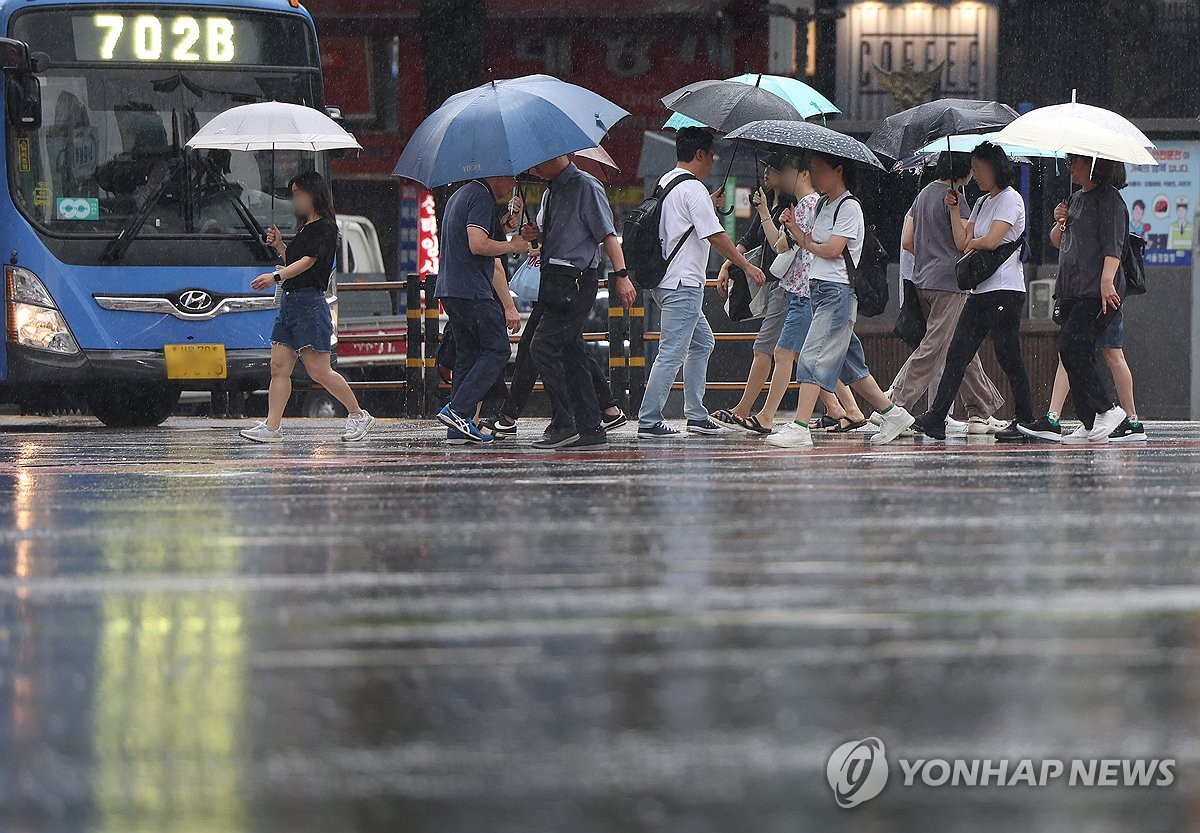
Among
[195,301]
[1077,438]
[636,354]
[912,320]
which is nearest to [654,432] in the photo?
[912,320]

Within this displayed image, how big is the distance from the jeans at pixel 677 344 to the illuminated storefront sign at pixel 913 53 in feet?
44.1

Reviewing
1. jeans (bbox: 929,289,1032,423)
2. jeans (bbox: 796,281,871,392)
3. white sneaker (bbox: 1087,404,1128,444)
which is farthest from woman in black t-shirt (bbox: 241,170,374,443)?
white sneaker (bbox: 1087,404,1128,444)

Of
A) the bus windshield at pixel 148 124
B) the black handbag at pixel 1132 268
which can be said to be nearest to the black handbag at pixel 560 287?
the black handbag at pixel 1132 268

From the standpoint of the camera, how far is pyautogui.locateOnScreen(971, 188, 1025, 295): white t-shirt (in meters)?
12.1

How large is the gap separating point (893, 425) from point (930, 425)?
23 centimetres

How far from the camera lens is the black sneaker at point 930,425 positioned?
1258 centimetres

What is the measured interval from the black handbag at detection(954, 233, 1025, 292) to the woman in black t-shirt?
387 cm

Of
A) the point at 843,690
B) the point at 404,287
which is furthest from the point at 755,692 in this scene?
the point at 404,287

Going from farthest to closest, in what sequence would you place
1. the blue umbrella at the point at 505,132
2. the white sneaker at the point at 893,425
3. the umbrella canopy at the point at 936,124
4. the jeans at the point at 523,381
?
the umbrella canopy at the point at 936,124
the jeans at the point at 523,381
the white sneaker at the point at 893,425
the blue umbrella at the point at 505,132

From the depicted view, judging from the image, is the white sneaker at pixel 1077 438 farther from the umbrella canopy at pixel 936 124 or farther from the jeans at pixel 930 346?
the umbrella canopy at pixel 936 124

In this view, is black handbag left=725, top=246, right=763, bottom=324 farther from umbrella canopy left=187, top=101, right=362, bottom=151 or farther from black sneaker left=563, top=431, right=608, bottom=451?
umbrella canopy left=187, top=101, right=362, bottom=151

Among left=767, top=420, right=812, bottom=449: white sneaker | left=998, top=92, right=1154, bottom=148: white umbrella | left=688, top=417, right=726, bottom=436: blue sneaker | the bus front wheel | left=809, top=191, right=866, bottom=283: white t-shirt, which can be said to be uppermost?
left=998, top=92, right=1154, bottom=148: white umbrella

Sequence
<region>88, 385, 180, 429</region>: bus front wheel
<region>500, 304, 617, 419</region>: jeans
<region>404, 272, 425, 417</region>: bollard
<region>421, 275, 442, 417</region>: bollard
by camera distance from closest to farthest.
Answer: <region>500, 304, 617, 419</region>: jeans → <region>88, 385, 180, 429</region>: bus front wheel → <region>404, 272, 425, 417</region>: bollard → <region>421, 275, 442, 417</region>: bollard

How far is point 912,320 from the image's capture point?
13492 mm
